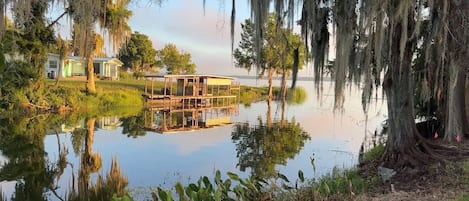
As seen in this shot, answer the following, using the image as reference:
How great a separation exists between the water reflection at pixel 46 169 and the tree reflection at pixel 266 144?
9.79ft

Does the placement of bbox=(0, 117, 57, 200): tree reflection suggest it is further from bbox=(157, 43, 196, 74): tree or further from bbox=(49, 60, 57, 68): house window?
bbox=(157, 43, 196, 74): tree

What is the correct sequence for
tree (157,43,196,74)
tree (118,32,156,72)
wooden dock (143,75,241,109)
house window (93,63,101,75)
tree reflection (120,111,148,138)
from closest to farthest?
tree reflection (120,111,148,138) < wooden dock (143,75,241,109) < house window (93,63,101,75) < tree (118,32,156,72) < tree (157,43,196,74)

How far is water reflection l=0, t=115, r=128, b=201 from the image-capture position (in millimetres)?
7629

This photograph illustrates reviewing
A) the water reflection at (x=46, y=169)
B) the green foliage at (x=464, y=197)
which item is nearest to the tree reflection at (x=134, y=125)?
the water reflection at (x=46, y=169)

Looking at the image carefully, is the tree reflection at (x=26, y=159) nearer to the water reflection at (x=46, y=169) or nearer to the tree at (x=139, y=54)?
the water reflection at (x=46, y=169)

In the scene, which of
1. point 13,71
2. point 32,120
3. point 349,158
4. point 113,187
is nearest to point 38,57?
point 13,71

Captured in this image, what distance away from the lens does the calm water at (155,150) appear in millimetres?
8597

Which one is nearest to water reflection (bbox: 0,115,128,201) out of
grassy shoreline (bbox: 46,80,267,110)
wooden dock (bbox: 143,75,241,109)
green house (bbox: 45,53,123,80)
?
grassy shoreline (bbox: 46,80,267,110)

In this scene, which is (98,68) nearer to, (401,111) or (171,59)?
(171,59)

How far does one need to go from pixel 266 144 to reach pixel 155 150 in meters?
3.50

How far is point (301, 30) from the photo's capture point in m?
Result: 5.83

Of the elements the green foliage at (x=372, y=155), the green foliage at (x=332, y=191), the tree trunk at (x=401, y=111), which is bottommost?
the green foliage at (x=372, y=155)

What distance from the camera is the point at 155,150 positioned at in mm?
12656

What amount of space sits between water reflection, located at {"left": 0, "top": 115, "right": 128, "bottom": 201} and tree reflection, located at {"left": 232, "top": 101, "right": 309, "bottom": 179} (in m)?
2.98
